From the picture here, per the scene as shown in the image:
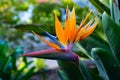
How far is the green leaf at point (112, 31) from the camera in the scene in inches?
44.1

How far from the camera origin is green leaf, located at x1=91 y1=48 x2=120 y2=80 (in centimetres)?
110

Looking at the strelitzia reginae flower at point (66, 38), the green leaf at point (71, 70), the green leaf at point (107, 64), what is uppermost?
the strelitzia reginae flower at point (66, 38)

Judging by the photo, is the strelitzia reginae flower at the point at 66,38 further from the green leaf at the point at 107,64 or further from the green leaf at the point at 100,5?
the green leaf at the point at 100,5

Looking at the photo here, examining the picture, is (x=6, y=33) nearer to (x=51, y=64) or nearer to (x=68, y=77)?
(x=51, y=64)

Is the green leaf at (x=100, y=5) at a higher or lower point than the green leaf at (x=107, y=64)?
higher

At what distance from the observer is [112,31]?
112 centimetres

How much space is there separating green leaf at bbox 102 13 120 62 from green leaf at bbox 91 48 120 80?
33mm

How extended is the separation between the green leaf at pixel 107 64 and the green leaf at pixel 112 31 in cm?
3

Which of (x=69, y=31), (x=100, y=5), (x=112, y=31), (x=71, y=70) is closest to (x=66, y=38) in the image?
(x=69, y=31)

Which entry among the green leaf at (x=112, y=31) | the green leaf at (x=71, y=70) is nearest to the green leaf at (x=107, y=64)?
the green leaf at (x=112, y=31)

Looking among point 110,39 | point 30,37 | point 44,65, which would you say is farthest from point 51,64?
point 110,39

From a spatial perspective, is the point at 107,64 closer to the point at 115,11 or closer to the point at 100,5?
the point at 115,11

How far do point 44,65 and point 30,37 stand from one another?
139cm

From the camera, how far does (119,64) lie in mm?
1192
